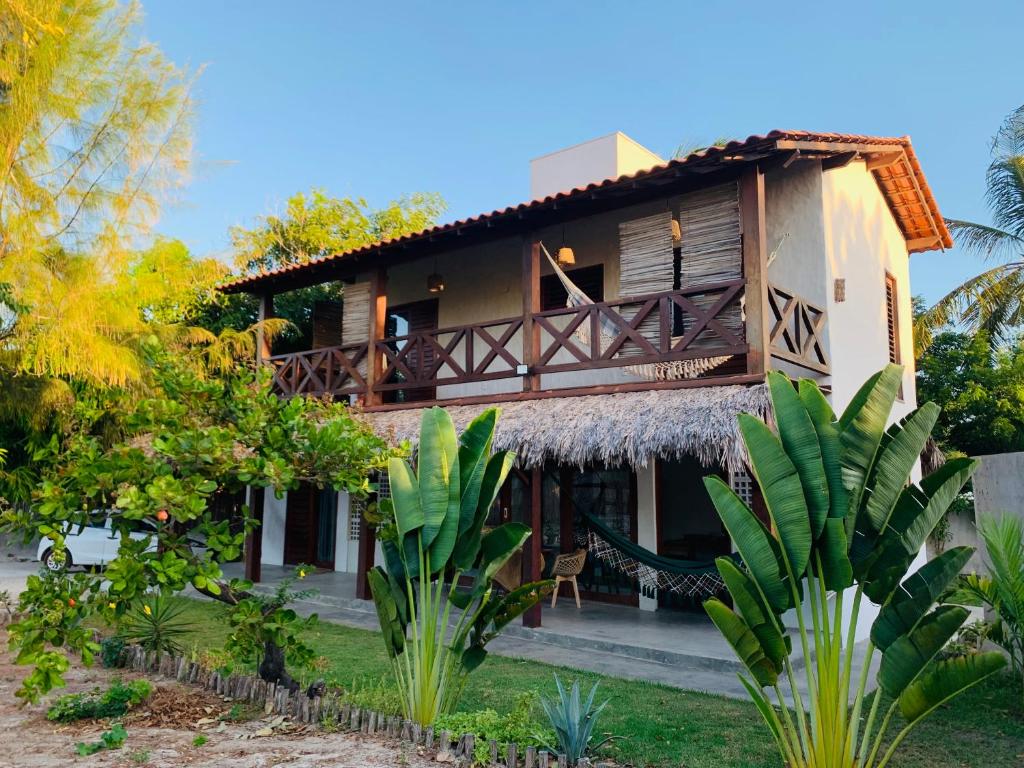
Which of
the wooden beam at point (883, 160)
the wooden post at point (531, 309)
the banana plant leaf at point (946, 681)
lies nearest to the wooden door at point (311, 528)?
the wooden post at point (531, 309)

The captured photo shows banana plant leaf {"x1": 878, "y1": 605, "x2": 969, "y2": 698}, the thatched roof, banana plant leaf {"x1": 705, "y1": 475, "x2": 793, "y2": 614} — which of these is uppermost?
the thatched roof

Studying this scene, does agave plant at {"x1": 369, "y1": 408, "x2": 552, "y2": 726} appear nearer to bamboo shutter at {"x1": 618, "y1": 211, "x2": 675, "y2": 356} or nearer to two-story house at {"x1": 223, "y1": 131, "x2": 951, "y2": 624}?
two-story house at {"x1": 223, "y1": 131, "x2": 951, "y2": 624}

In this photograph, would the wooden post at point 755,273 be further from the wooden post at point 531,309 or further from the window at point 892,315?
the window at point 892,315

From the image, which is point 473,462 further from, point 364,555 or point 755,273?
point 364,555

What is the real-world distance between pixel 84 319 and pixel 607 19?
927 cm

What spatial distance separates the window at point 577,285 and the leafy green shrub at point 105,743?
7.16m

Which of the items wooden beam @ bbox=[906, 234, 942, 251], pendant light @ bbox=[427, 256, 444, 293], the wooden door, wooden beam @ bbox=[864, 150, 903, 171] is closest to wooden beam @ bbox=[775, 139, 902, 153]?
wooden beam @ bbox=[864, 150, 903, 171]

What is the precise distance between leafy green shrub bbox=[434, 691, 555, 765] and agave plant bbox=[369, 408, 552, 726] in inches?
9.2

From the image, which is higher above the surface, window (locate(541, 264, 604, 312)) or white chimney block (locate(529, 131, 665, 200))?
white chimney block (locate(529, 131, 665, 200))

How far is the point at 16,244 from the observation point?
6.82 meters

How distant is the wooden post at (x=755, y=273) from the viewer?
22.1 ft

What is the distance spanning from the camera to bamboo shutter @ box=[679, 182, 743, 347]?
284 inches

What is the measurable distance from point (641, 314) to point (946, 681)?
15.9ft

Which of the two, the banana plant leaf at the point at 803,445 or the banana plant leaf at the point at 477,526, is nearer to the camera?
the banana plant leaf at the point at 803,445
